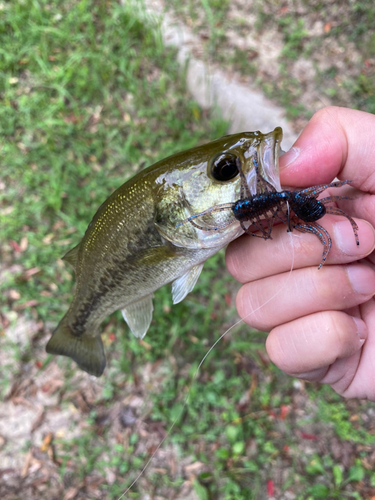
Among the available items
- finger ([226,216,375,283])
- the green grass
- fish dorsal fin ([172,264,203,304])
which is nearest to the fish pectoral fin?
fish dorsal fin ([172,264,203,304])

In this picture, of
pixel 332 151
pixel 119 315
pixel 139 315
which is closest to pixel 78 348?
pixel 139 315

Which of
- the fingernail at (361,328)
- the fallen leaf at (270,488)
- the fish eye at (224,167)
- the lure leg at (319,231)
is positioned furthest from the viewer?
the fallen leaf at (270,488)

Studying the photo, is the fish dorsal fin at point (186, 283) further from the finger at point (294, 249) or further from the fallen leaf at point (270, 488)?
the fallen leaf at point (270, 488)

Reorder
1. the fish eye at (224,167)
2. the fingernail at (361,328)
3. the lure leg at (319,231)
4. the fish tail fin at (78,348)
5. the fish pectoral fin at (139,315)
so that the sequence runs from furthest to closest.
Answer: the fish tail fin at (78,348), the fish pectoral fin at (139,315), the fingernail at (361,328), the lure leg at (319,231), the fish eye at (224,167)

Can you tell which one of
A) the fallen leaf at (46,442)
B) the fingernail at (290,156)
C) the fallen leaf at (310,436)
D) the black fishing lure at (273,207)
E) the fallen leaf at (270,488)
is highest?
the fingernail at (290,156)

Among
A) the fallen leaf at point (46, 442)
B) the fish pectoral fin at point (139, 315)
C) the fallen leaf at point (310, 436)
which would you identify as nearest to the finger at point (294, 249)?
the fish pectoral fin at point (139, 315)

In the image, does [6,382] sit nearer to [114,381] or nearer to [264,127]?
[114,381]
